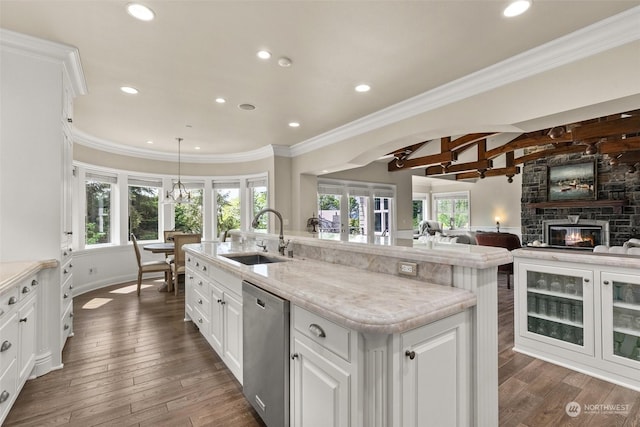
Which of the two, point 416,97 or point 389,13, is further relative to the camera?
point 416,97

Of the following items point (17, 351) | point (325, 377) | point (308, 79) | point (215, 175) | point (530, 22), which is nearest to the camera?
point (325, 377)

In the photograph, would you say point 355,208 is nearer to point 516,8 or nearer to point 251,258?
point 251,258

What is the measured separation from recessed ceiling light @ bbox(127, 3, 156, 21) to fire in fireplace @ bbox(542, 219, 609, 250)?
28.4 ft

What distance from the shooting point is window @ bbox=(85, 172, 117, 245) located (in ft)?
18.2

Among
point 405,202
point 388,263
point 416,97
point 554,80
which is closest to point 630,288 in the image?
point 554,80

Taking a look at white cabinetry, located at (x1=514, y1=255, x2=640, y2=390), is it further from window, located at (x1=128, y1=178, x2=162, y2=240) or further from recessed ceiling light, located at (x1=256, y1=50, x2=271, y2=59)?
window, located at (x1=128, y1=178, x2=162, y2=240)

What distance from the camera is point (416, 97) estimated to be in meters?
3.60

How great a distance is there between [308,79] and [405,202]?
18.8 ft

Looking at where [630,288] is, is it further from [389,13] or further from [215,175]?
[215,175]

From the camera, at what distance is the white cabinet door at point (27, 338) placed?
210cm

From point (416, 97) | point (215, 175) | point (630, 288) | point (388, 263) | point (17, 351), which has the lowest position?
point (17, 351)

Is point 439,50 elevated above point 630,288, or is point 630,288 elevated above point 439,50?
point 439,50

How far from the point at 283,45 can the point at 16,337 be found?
112 inches

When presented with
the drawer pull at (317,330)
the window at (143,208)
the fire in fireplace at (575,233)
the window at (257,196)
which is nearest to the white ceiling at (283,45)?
the drawer pull at (317,330)
